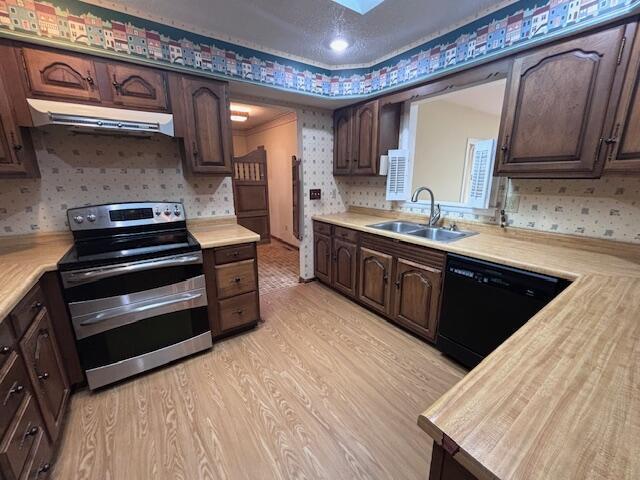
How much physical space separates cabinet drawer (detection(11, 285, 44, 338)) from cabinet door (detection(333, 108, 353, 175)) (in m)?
2.75

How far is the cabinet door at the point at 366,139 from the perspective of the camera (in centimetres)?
283

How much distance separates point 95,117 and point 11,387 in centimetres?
149

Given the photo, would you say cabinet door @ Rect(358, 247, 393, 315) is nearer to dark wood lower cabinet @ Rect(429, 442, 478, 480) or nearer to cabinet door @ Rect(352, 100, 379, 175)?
cabinet door @ Rect(352, 100, 379, 175)

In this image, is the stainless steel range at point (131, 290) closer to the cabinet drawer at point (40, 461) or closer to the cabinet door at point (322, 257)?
the cabinet drawer at point (40, 461)

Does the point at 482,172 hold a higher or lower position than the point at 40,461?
higher

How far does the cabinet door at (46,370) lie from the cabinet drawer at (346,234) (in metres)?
2.31

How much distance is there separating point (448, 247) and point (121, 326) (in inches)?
89.0

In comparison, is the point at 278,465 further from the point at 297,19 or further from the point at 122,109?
the point at 297,19

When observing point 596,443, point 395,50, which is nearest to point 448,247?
point 596,443

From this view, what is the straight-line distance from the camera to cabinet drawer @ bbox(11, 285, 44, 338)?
118 centimetres

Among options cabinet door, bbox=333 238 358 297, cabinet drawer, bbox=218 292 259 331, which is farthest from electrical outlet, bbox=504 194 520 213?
cabinet drawer, bbox=218 292 259 331

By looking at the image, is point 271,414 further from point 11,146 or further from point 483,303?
point 11,146

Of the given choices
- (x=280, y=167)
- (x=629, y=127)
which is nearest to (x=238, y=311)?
(x=629, y=127)

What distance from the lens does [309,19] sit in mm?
1935
